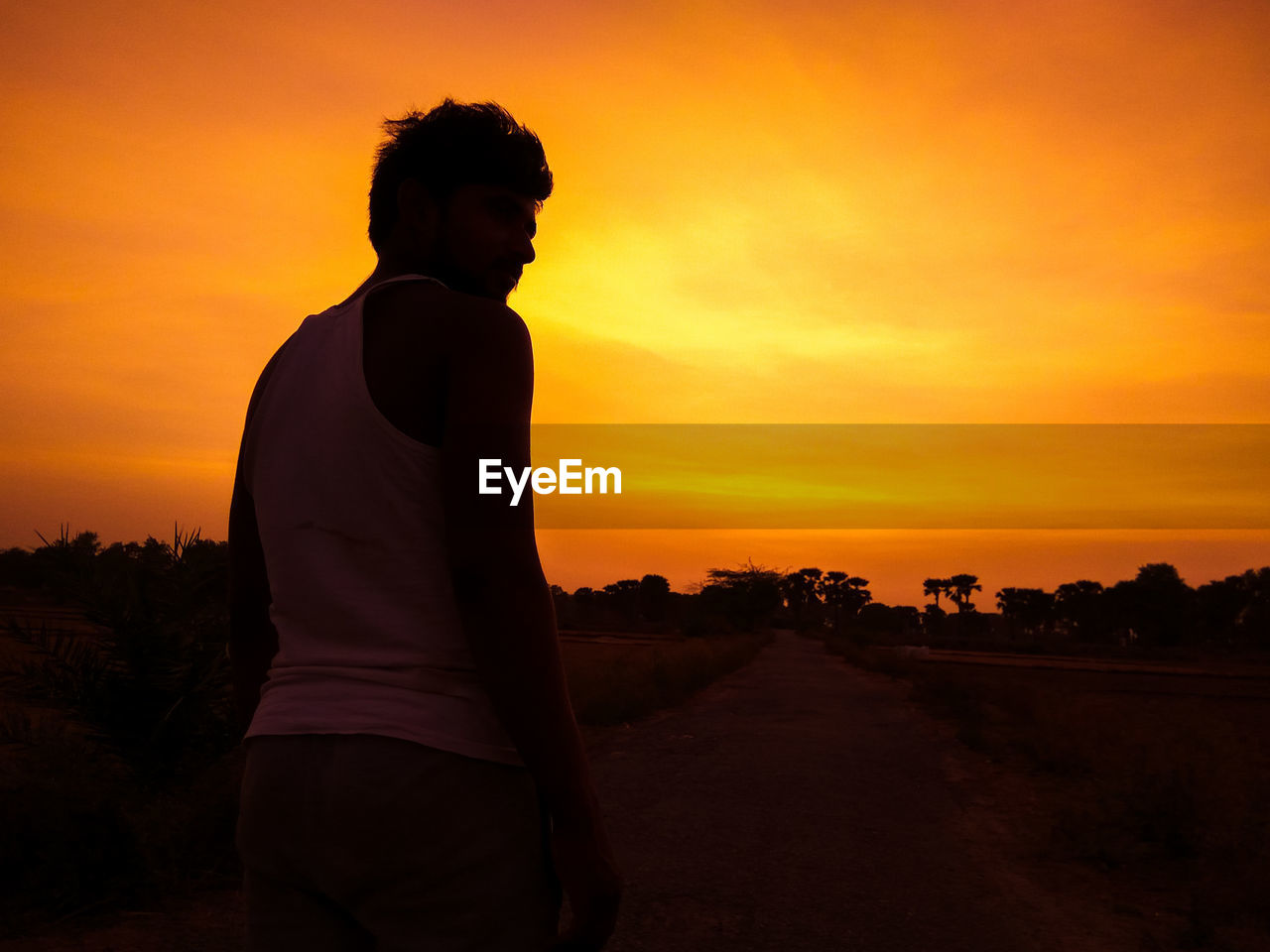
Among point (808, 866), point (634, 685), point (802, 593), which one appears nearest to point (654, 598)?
point (802, 593)

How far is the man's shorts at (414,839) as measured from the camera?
3.53 ft

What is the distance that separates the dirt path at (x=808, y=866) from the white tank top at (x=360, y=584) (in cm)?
369

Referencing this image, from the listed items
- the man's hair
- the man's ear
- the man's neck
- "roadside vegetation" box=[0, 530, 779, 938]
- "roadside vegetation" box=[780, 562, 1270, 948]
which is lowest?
"roadside vegetation" box=[780, 562, 1270, 948]

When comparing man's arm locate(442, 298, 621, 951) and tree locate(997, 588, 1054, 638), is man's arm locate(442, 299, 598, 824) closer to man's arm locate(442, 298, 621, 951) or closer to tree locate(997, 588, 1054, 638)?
man's arm locate(442, 298, 621, 951)

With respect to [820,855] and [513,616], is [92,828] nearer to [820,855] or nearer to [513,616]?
[820,855]

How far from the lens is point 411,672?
1113 millimetres

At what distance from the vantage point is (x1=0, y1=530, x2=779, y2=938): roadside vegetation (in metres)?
→ 4.79

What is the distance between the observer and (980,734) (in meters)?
12.1

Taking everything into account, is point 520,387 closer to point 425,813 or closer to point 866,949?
point 425,813

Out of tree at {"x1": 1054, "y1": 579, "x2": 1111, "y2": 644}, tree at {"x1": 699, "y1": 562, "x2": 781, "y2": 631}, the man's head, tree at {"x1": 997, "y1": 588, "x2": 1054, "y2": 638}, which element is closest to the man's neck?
the man's head

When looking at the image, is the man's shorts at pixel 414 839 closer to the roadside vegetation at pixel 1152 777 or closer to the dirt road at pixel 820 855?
the dirt road at pixel 820 855

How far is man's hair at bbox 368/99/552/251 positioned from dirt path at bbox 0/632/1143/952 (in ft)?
12.8

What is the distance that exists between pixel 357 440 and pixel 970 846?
649 centimetres

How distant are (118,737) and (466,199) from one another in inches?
220
